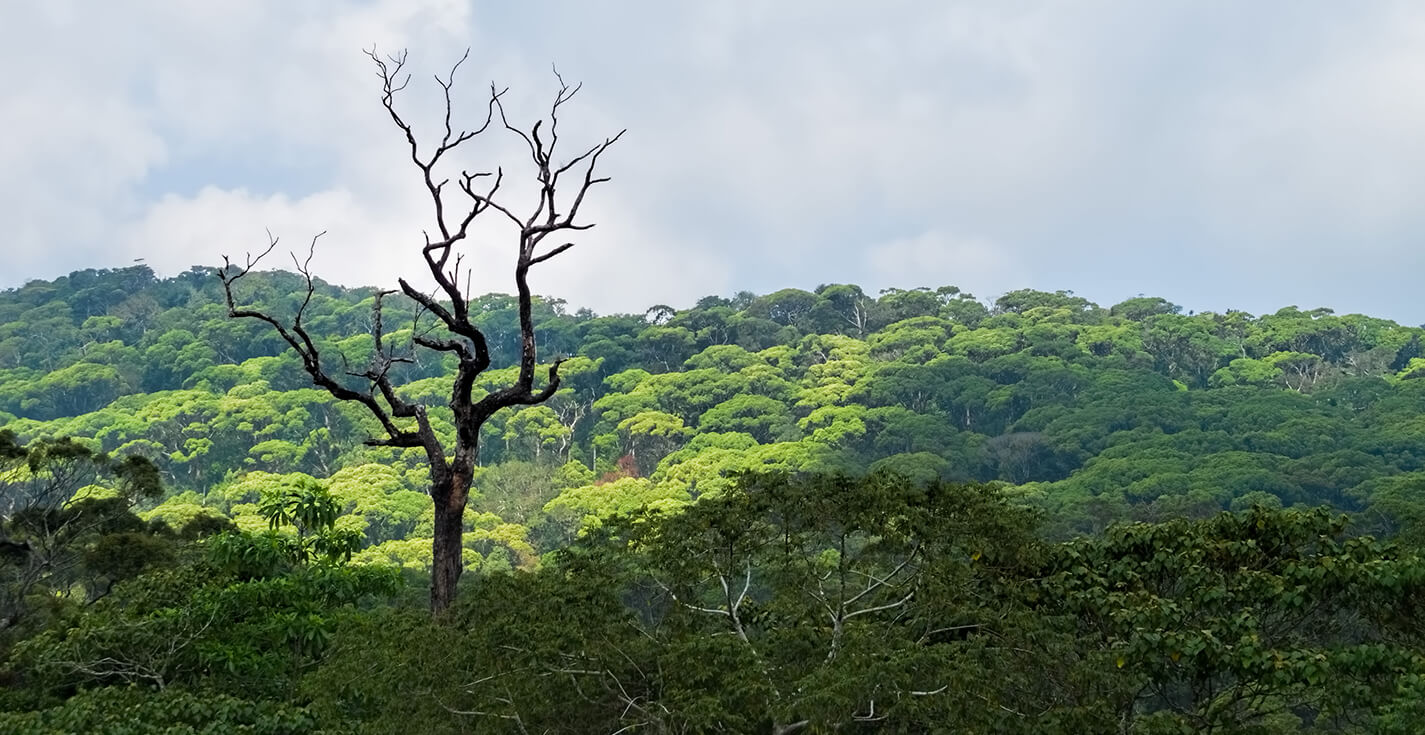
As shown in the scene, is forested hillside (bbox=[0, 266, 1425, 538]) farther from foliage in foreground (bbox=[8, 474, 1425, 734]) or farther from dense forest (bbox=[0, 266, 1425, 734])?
foliage in foreground (bbox=[8, 474, 1425, 734])

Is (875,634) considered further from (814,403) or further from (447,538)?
(814,403)

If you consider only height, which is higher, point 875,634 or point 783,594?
point 783,594

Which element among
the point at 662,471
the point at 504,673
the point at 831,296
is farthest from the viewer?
the point at 831,296

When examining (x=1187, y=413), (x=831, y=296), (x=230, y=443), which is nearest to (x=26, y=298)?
(x=230, y=443)

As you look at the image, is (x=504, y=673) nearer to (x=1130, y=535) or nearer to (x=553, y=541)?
(x=1130, y=535)

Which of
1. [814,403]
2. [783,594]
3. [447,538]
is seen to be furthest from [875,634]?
[814,403]

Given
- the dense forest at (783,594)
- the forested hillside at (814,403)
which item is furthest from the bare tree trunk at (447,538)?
the forested hillside at (814,403)

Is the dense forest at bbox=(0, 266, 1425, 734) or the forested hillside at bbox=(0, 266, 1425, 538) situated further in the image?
the forested hillside at bbox=(0, 266, 1425, 538)

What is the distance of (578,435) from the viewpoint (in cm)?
5244

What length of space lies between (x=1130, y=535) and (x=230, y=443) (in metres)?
46.8

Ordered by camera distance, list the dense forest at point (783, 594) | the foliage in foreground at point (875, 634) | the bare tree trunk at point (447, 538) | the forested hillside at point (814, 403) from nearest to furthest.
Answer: the foliage in foreground at point (875, 634)
the dense forest at point (783, 594)
the bare tree trunk at point (447, 538)
the forested hillside at point (814, 403)

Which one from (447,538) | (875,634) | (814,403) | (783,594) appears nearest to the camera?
(875,634)

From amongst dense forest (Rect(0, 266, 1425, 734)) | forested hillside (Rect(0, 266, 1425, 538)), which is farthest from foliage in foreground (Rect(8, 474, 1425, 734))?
forested hillside (Rect(0, 266, 1425, 538))

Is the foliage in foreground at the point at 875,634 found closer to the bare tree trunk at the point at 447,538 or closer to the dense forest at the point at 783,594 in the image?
the dense forest at the point at 783,594
